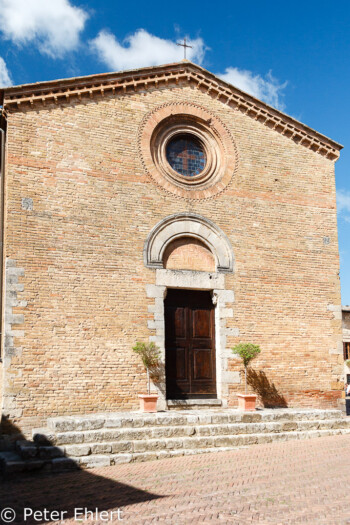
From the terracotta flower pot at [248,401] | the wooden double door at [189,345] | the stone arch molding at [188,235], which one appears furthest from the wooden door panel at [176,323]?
the terracotta flower pot at [248,401]

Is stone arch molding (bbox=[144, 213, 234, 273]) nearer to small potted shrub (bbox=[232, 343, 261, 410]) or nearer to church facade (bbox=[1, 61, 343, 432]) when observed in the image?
church facade (bbox=[1, 61, 343, 432])

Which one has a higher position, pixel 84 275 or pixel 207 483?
pixel 84 275

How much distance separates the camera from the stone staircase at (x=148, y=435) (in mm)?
9464

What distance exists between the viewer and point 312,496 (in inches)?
292

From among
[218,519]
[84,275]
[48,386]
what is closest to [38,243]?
[84,275]

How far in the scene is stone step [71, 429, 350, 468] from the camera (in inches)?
378

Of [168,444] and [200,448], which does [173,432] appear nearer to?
[168,444]

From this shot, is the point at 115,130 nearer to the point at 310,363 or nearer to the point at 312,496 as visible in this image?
the point at 310,363

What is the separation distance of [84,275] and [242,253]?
434 cm

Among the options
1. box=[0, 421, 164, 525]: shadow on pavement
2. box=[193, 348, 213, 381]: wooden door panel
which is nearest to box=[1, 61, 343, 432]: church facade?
box=[193, 348, 213, 381]: wooden door panel

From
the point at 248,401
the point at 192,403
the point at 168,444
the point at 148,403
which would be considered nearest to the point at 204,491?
the point at 168,444

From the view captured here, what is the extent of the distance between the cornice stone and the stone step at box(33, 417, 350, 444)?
7.42 meters

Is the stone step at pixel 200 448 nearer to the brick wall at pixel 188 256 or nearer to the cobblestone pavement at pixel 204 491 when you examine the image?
the cobblestone pavement at pixel 204 491

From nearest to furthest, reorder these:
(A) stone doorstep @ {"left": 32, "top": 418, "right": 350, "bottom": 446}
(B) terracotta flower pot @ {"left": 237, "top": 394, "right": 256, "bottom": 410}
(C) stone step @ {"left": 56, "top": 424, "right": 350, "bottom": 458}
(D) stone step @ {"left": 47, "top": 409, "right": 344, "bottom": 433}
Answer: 1. (C) stone step @ {"left": 56, "top": 424, "right": 350, "bottom": 458}
2. (A) stone doorstep @ {"left": 32, "top": 418, "right": 350, "bottom": 446}
3. (D) stone step @ {"left": 47, "top": 409, "right": 344, "bottom": 433}
4. (B) terracotta flower pot @ {"left": 237, "top": 394, "right": 256, "bottom": 410}
